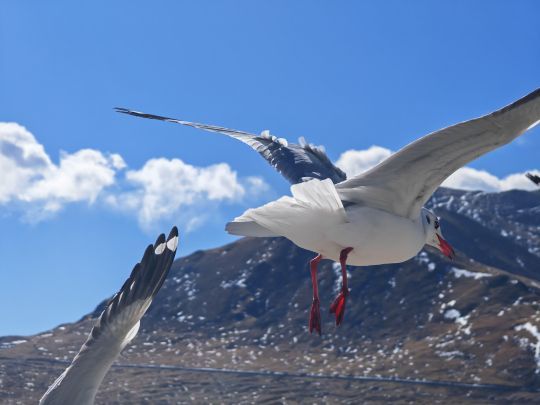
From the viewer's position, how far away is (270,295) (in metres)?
192

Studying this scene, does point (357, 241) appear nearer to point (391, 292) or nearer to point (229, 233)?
point (229, 233)

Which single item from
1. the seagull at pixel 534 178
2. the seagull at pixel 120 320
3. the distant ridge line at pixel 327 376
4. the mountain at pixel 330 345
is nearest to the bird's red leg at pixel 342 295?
the seagull at pixel 120 320

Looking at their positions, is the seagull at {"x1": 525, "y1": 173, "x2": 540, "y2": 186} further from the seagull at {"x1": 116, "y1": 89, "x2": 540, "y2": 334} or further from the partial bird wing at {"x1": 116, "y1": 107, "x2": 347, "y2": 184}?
the partial bird wing at {"x1": 116, "y1": 107, "x2": 347, "y2": 184}

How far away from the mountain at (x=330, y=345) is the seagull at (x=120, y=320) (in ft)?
311

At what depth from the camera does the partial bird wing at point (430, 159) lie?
13047 millimetres

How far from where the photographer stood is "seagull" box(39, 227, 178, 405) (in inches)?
615

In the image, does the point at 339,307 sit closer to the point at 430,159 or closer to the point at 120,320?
the point at 430,159

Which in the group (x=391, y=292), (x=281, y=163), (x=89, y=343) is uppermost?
(x=391, y=292)

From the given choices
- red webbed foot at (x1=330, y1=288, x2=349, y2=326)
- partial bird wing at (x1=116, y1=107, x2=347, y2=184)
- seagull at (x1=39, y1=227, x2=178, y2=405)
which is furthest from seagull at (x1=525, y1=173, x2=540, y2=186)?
seagull at (x1=39, y1=227, x2=178, y2=405)

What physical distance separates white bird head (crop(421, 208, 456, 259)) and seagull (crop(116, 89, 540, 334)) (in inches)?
11.6

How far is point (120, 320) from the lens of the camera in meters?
16.6

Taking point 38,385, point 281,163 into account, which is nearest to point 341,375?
point 38,385

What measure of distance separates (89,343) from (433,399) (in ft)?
340

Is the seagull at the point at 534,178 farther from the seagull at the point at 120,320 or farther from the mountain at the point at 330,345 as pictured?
the mountain at the point at 330,345
